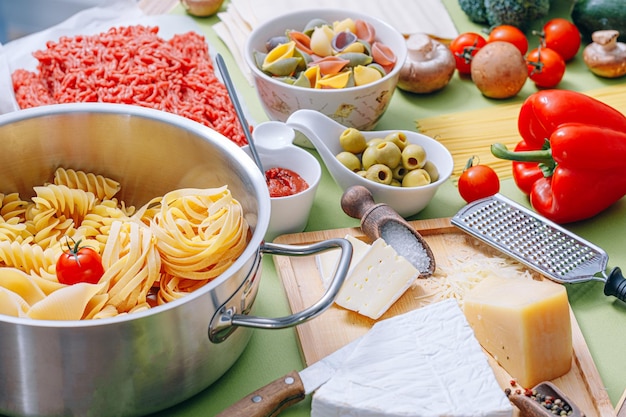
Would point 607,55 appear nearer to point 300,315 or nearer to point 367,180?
point 367,180

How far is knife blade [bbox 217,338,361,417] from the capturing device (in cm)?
144

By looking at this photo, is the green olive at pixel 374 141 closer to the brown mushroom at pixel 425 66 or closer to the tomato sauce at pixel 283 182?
the tomato sauce at pixel 283 182

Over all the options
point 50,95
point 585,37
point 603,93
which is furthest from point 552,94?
point 50,95

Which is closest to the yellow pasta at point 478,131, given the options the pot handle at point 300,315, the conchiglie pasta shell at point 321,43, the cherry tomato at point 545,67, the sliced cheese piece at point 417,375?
the cherry tomato at point 545,67

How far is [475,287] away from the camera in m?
1.81

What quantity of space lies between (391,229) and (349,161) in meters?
0.25

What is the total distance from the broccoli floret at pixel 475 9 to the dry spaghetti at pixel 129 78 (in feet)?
3.36

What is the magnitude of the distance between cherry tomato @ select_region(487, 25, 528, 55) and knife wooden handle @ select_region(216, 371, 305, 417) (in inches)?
63.6

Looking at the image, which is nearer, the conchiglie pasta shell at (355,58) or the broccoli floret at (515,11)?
the conchiglie pasta shell at (355,58)

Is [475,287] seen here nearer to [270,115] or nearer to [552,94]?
[552,94]

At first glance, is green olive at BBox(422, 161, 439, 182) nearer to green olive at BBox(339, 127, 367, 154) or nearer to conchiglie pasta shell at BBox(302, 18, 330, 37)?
green olive at BBox(339, 127, 367, 154)

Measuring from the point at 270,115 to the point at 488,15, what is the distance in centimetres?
102

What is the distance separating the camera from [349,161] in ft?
6.86

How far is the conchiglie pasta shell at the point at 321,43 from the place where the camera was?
7.64ft
